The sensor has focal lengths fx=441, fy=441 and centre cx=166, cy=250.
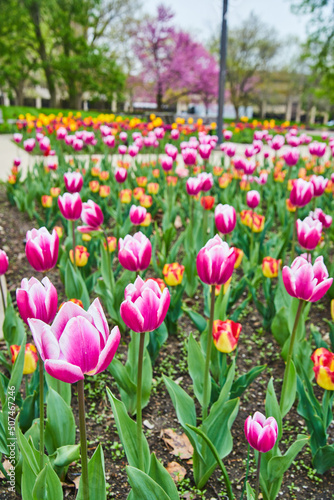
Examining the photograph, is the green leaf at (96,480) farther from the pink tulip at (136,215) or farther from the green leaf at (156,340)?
the pink tulip at (136,215)

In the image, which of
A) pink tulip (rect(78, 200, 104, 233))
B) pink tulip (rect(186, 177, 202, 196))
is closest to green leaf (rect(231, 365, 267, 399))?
pink tulip (rect(78, 200, 104, 233))

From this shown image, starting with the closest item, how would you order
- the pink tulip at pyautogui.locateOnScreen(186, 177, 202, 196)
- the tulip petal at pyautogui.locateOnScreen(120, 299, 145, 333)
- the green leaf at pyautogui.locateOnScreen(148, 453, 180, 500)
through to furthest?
the tulip petal at pyautogui.locateOnScreen(120, 299, 145, 333) < the green leaf at pyautogui.locateOnScreen(148, 453, 180, 500) < the pink tulip at pyautogui.locateOnScreen(186, 177, 202, 196)

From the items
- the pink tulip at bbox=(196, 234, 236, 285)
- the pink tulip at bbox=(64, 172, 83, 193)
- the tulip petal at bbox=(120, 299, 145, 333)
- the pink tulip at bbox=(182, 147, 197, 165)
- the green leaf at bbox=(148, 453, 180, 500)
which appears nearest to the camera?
the tulip petal at bbox=(120, 299, 145, 333)

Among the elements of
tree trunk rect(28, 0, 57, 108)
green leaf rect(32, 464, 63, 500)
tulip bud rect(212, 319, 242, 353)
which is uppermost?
tree trunk rect(28, 0, 57, 108)

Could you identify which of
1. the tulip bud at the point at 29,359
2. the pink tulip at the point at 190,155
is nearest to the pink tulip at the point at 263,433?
the tulip bud at the point at 29,359

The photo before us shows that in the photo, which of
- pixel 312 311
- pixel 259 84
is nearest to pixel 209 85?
pixel 259 84

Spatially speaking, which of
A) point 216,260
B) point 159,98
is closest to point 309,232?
point 216,260

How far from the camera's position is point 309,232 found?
77.3 inches

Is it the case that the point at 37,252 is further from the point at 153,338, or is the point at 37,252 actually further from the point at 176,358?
the point at 176,358

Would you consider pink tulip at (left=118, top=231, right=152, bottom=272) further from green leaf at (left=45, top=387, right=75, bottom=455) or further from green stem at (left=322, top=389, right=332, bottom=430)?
green stem at (left=322, top=389, right=332, bottom=430)

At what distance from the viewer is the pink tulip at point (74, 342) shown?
0.84 metres

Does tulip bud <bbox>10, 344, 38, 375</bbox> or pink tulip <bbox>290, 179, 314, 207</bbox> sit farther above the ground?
pink tulip <bbox>290, 179, 314, 207</bbox>

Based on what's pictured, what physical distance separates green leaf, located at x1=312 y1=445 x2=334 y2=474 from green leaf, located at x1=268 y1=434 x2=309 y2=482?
253mm

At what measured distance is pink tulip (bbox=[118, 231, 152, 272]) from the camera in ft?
5.22
